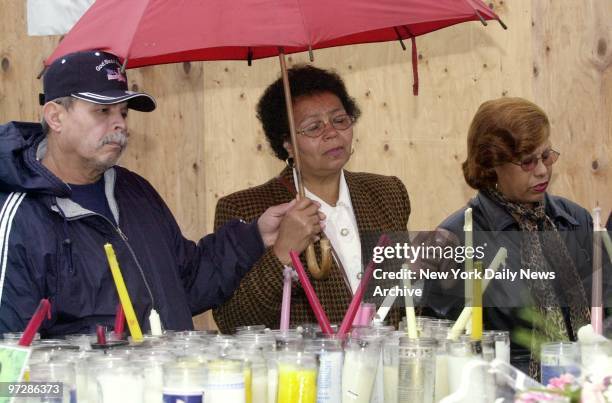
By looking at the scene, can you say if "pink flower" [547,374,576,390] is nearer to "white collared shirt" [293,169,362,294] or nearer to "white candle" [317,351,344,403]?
"white candle" [317,351,344,403]

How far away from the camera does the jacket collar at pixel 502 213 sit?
3758 mm

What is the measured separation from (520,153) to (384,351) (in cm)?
188

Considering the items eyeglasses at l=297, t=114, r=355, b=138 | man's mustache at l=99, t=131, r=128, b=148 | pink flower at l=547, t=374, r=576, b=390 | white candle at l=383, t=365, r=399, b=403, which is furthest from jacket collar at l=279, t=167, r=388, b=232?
pink flower at l=547, t=374, r=576, b=390

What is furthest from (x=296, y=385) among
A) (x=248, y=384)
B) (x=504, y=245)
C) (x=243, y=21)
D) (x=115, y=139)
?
(x=504, y=245)

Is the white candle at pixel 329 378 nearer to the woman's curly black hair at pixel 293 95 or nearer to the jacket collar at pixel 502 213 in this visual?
the woman's curly black hair at pixel 293 95

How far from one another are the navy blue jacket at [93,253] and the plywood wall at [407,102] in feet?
5.30

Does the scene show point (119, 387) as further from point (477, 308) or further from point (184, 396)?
point (477, 308)

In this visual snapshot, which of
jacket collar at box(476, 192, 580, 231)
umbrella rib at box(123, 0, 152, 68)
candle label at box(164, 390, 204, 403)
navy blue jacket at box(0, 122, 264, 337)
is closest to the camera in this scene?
candle label at box(164, 390, 204, 403)

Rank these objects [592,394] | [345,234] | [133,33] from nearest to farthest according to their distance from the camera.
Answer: [592,394]
[133,33]
[345,234]

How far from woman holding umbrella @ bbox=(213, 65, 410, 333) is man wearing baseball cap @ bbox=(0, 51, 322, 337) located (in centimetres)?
16

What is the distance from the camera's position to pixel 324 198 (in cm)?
364

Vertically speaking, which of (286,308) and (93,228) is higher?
(93,228)

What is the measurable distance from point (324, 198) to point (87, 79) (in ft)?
3.28

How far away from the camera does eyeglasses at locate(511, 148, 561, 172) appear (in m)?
3.78
